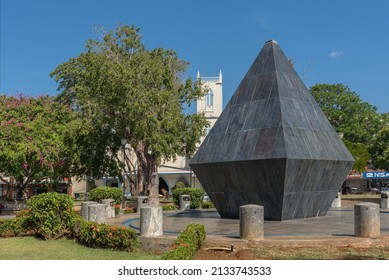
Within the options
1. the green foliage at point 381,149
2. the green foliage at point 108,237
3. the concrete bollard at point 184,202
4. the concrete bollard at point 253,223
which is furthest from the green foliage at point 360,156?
the green foliage at point 108,237

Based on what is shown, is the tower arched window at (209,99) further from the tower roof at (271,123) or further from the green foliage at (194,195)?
the tower roof at (271,123)

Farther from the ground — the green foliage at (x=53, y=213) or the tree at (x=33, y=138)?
the tree at (x=33, y=138)

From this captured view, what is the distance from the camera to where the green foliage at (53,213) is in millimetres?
14453

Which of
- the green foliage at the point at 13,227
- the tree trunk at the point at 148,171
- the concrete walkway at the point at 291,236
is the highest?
the tree trunk at the point at 148,171

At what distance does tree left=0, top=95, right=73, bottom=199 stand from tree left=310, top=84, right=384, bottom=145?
3652cm

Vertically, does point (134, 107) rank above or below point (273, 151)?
above

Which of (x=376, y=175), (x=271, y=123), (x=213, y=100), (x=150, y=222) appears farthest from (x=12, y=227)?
(x=376, y=175)

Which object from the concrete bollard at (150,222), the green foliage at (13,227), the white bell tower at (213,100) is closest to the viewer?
the concrete bollard at (150,222)

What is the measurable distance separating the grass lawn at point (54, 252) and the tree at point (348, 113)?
48607mm

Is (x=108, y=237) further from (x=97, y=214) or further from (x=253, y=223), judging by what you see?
(x=253, y=223)

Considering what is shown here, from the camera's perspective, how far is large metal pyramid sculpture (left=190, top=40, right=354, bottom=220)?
15250mm

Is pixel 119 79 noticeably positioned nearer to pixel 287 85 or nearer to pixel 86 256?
pixel 287 85

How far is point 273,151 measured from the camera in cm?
1504

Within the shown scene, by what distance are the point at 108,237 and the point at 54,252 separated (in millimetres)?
1545
